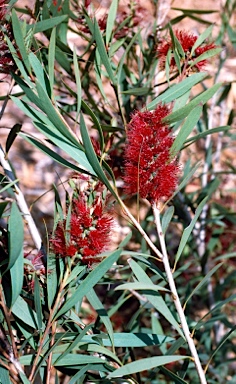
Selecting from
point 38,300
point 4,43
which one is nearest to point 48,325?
point 38,300

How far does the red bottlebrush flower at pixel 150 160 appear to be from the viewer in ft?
1.40

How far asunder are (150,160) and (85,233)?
0.25 feet

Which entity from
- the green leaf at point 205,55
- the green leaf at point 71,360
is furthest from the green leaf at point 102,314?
the green leaf at point 205,55

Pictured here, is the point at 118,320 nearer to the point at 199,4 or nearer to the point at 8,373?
the point at 8,373

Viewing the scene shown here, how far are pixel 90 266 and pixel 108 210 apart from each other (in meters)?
0.05

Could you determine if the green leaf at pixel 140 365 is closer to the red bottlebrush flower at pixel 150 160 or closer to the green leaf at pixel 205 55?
the red bottlebrush flower at pixel 150 160

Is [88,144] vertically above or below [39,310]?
above

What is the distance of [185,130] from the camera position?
1.48ft

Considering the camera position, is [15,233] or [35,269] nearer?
[15,233]

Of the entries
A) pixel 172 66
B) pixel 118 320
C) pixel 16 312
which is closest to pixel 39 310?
pixel 16 312

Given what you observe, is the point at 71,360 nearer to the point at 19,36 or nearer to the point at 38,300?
the point at 38,300

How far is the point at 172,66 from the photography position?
57 centimetres

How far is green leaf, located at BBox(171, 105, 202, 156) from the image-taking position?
1.46ft

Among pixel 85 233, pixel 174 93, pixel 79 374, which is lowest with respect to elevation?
pixel 79 374
